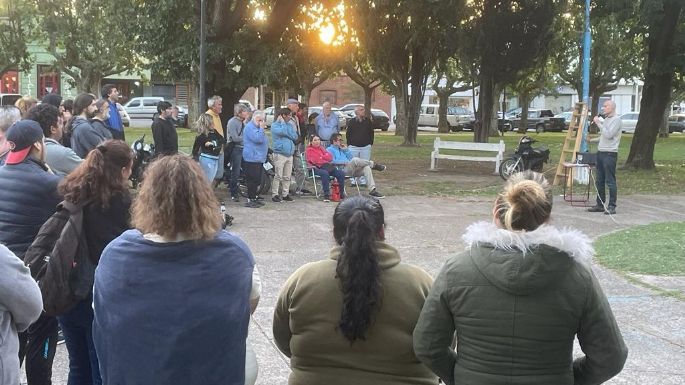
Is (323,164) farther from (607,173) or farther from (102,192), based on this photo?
(102,192)

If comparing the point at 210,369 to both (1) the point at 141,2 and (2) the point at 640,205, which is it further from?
(1) the point at 141,2

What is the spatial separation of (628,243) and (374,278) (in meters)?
7.51

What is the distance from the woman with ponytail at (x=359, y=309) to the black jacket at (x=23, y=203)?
195 centimetres

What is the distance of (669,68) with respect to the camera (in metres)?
18.3

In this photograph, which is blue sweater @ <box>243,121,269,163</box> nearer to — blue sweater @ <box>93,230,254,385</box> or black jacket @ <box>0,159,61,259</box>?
black jacket @ <box>0,159,61,259</box>

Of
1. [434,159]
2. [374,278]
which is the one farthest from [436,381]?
[434,159]

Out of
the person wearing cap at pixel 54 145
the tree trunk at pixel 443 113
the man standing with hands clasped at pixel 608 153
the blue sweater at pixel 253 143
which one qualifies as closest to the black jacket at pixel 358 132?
the blue sweater at pixel 253 143

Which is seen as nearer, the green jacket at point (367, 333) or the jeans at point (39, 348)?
the green jacket at point (367, 333)

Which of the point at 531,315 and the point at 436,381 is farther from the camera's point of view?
the point at 436,381

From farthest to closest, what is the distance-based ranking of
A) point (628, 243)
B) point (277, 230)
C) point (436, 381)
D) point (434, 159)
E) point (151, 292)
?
point (434, 159) → point (277, 230) → point (628, 243) → point (436, 381) → point (151, 292)

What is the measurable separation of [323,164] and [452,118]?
35541mm

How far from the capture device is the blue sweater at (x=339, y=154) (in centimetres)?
1329

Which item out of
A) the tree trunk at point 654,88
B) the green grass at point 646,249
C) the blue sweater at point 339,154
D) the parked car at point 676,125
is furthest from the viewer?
the parked car at point 676,125

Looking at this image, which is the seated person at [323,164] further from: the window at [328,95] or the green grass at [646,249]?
the window at [328,95]
